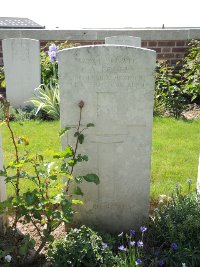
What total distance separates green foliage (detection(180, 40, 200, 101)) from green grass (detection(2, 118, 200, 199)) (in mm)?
1147

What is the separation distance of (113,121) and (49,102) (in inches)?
140

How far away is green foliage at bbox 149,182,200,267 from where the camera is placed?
235cm

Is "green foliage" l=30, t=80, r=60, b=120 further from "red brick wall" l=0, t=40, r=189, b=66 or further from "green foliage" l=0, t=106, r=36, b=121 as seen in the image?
"red brick wall" l=0, t=40, r=189, b=66

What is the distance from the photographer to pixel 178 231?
8.05 feet

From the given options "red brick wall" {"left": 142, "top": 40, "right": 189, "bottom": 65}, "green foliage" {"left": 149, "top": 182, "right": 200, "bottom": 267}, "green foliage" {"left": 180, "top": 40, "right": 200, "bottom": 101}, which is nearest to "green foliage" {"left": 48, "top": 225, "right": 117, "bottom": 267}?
"green foliage" {"left": 149, "top": 182, "right": 200, "bottom": 267}

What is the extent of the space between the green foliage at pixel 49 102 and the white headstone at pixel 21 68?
0.26m

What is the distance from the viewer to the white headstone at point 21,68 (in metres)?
6.11

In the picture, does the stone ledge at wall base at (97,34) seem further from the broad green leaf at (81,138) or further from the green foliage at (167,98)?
the broad green leaf at (81,138)

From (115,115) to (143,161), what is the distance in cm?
43

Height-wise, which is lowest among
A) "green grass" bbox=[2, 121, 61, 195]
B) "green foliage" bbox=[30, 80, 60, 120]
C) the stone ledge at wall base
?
"green grass" bbox=[2, 121, 61, 195]

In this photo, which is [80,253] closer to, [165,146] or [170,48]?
[165,146]

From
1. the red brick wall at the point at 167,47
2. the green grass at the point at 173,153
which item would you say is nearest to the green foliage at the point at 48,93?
the red brick wall at the point at 167,47

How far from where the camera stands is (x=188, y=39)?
7.39 meters

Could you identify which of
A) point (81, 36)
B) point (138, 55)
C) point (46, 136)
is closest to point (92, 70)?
point (138, 55)
